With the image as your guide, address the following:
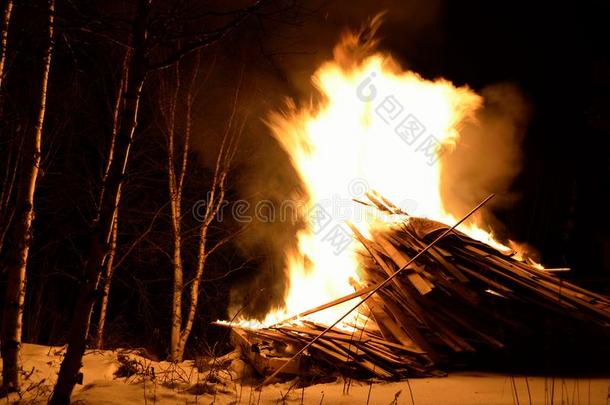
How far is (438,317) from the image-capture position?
583 cm

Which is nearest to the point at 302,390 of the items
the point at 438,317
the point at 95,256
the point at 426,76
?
the point at 438,317

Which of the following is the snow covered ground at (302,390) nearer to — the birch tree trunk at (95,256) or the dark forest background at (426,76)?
the birch tree trunk at (95,256)

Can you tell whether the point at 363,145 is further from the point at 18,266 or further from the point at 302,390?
the point at 18,266

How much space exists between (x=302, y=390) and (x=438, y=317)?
7.27ft

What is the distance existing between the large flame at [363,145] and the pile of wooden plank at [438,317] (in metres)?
1.85

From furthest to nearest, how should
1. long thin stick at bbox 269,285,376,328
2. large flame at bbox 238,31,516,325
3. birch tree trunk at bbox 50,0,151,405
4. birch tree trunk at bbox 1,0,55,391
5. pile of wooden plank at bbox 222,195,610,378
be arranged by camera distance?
1. large flame at bbox 238,31,516,325
2. long thin stick at bbox 269,285,376,328
3. pile of wooden plank at bbox 222,195,610,378
4. birch tree trunk at bbox 1,0,55,391
5. birch tree trunk at bbox 50,0,151,405

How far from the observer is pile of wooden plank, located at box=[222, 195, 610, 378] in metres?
5.33

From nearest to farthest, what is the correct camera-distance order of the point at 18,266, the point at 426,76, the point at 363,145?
the point at 18,266 < the point at 363,145 < the point at 426,76

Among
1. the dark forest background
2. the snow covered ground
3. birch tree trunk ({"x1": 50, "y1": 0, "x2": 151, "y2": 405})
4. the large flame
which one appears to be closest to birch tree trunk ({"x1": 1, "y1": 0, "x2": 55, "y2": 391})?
the snow covered ground

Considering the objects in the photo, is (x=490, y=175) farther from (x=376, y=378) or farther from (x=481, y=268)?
(x=376, y=378)

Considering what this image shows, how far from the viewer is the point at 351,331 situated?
6.10 metres

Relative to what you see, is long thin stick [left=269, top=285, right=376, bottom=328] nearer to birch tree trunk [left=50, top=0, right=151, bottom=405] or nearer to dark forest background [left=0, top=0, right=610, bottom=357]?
birch tree trunk [left=50, top=0, right=151, bottom=405]

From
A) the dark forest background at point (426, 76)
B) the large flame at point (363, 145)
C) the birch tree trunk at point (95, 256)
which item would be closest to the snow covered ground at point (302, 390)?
the birch tree trunk at point (95, 256)

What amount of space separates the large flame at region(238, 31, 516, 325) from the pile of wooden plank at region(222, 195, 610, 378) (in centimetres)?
185
